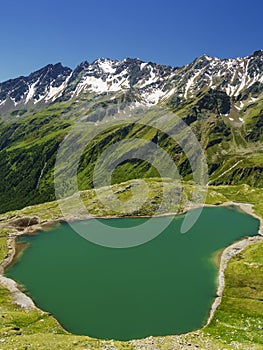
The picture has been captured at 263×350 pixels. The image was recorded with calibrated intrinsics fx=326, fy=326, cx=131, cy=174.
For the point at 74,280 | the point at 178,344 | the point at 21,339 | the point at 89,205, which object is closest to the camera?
the point at 21,339

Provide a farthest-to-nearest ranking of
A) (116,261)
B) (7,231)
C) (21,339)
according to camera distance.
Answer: (7,231) < (116,261) < (21,339)

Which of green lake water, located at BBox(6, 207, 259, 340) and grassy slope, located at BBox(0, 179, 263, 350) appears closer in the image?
grassy slope, located at BBox(0, 179, 263, 350)

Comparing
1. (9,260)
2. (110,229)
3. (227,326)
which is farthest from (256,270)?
(9,260)

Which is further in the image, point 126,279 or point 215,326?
point 126,279

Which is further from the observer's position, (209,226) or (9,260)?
(209,226)

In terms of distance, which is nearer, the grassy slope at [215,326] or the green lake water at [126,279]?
the grassy slope at [215,326]

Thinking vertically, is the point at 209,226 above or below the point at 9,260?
above

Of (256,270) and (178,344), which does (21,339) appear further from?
(256,270)

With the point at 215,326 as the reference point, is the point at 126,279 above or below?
above
